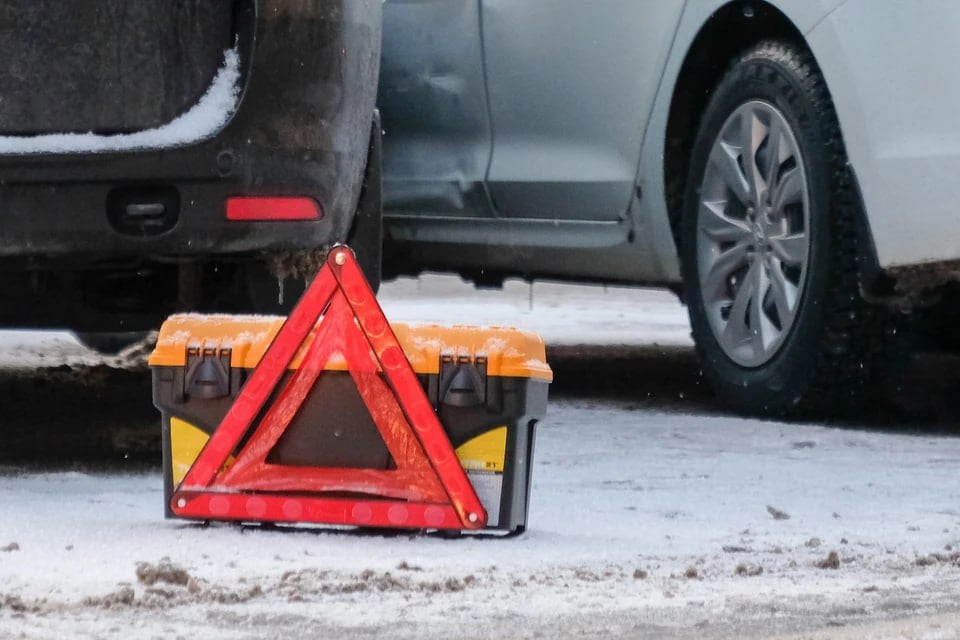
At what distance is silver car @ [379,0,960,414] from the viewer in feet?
15.4

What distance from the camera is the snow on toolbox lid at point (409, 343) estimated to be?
11.2 feet

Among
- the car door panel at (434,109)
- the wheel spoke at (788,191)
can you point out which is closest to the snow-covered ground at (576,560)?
the wheel spoke at (788,191)

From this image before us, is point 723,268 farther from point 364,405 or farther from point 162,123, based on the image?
point 364,405

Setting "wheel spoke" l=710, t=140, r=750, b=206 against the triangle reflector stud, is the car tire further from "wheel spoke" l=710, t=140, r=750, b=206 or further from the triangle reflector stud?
the triangle reflector stud

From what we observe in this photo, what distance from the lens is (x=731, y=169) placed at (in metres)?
5.25

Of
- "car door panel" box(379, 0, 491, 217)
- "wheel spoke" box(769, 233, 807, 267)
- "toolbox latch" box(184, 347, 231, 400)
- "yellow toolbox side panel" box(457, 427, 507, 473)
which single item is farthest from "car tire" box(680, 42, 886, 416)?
"toolbox latch" box(184, 347, 231, 400)

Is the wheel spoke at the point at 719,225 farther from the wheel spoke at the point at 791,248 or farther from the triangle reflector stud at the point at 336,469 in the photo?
the triangle reflector stud at the point at 336,469

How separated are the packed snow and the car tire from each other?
1.59 m

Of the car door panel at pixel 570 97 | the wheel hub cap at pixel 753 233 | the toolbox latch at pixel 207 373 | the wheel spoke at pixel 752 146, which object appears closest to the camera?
the toolbox latch at pixel 207 373

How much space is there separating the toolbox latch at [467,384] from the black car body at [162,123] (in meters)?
0.75

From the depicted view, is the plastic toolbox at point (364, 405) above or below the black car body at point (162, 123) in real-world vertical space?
below

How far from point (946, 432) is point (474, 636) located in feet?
8.81

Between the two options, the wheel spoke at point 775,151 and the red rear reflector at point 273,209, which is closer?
the red rear reflector at point 273,209

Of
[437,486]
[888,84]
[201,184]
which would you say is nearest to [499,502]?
[437,486]
